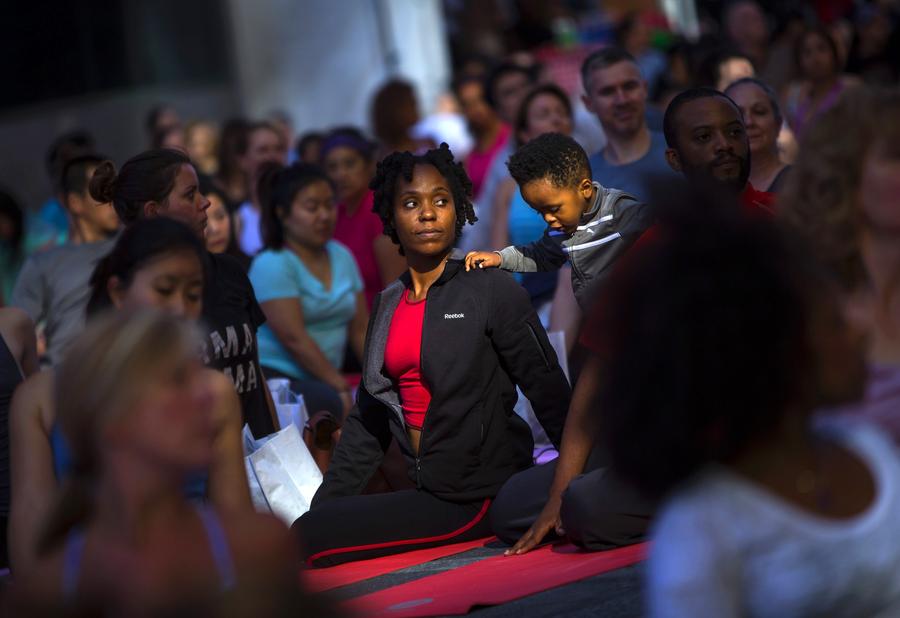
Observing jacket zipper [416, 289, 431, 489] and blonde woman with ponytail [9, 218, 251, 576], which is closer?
blonde woman with ponytail [9, 218, 251, 576]

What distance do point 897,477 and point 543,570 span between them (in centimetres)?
282

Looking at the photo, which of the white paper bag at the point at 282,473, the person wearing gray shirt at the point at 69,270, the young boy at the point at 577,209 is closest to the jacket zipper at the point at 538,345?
the young boy at the point at 577,209

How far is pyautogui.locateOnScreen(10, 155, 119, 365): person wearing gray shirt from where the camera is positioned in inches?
321

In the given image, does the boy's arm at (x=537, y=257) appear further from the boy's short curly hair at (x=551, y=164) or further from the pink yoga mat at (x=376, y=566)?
the pink yoga mat at (x=376, y=566)

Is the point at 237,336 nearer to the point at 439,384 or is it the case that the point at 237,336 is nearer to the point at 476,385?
the point at 439,384

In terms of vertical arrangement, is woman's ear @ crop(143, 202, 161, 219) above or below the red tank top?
above

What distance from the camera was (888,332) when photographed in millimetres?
3695

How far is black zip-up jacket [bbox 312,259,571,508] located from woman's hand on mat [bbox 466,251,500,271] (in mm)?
38

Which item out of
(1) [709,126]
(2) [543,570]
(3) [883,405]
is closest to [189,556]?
(3) [883,405]

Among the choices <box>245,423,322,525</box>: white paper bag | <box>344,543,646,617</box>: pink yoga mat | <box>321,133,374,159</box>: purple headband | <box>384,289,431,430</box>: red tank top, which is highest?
<box>321,133,374,159</box>: purple headband

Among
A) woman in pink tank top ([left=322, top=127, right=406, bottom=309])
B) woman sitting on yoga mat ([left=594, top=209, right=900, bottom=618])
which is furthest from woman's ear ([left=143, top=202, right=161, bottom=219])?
woman sitting on yoga mat ([left=594, top=209, right=900, bottom=618])

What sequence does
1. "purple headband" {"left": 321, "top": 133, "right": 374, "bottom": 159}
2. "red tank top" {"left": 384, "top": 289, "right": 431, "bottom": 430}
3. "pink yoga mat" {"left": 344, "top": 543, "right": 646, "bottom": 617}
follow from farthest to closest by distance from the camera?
"purple headband" {"left": 321, "top": 133, "right": 374, "bottom": 159}, "red tank top" {"left": 384, "top": 289, "right": 431, "bottom": 430}, "pink yoga mat" {"left": 344, "top": 543, "right": 646, "bottom": 617}

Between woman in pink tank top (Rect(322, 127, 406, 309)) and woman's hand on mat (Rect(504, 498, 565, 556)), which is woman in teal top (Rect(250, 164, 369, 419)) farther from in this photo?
woman's hand on mat (Rect(504, 498, 565, 556))

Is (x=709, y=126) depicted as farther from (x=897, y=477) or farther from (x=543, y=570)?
(x=897, y=477)
